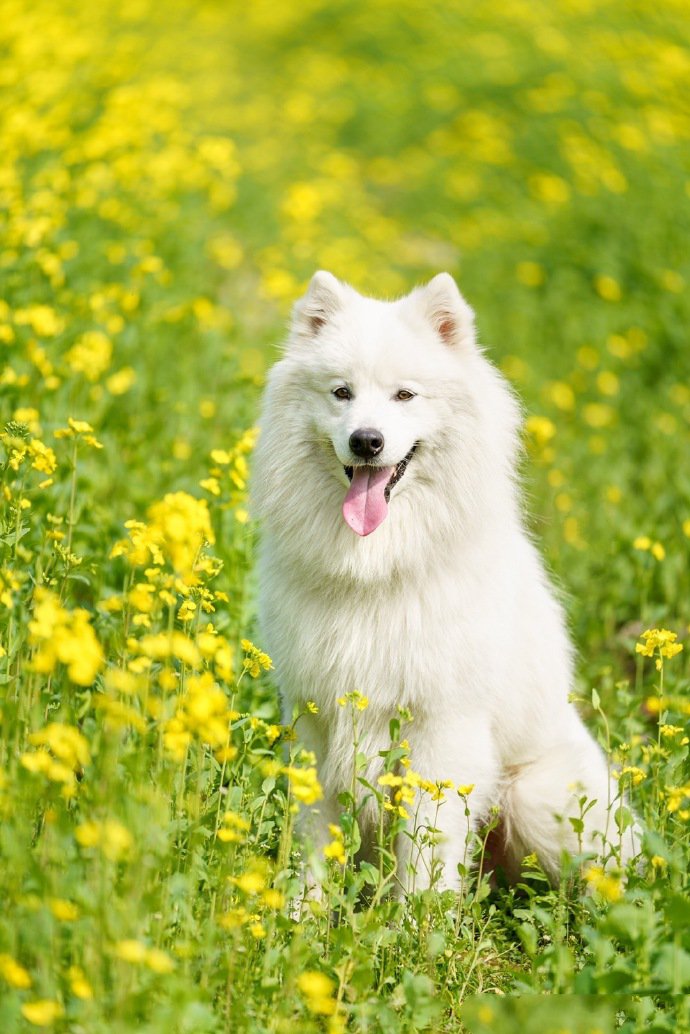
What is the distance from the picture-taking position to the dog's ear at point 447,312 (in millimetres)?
3725

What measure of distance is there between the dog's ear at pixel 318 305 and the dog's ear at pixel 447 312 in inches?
11.4

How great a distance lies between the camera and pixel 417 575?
362 cm

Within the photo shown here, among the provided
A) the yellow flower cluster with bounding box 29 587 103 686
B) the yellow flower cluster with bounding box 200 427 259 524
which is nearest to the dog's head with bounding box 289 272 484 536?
the yellow flower cluster with bounding box 200 427 259 524

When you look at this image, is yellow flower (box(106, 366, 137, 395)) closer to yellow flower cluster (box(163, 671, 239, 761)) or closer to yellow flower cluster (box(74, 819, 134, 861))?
yellow flower cluster (box(163, 671, 239, 761))

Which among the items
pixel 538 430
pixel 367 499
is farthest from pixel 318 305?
pixel 538 430

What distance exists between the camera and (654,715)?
490 cm

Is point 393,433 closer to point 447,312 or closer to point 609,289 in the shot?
point 447,312

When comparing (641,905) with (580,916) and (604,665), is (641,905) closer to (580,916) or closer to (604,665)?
(580,916)

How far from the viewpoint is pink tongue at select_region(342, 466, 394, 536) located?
11.7 feet

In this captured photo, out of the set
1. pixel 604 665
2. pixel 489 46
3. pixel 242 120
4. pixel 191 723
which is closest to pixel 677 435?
pixel 604 665

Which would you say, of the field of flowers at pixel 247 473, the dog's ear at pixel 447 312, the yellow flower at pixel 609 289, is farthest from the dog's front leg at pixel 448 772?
the yellow flower at pixel 609 289

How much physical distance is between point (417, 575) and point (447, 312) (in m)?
0.88

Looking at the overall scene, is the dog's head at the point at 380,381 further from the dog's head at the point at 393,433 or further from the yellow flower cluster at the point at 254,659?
the yellow flower cluster at the point at 254,659

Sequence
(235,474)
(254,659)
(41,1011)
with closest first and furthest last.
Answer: (41,1011), (254,659), (235,474)
